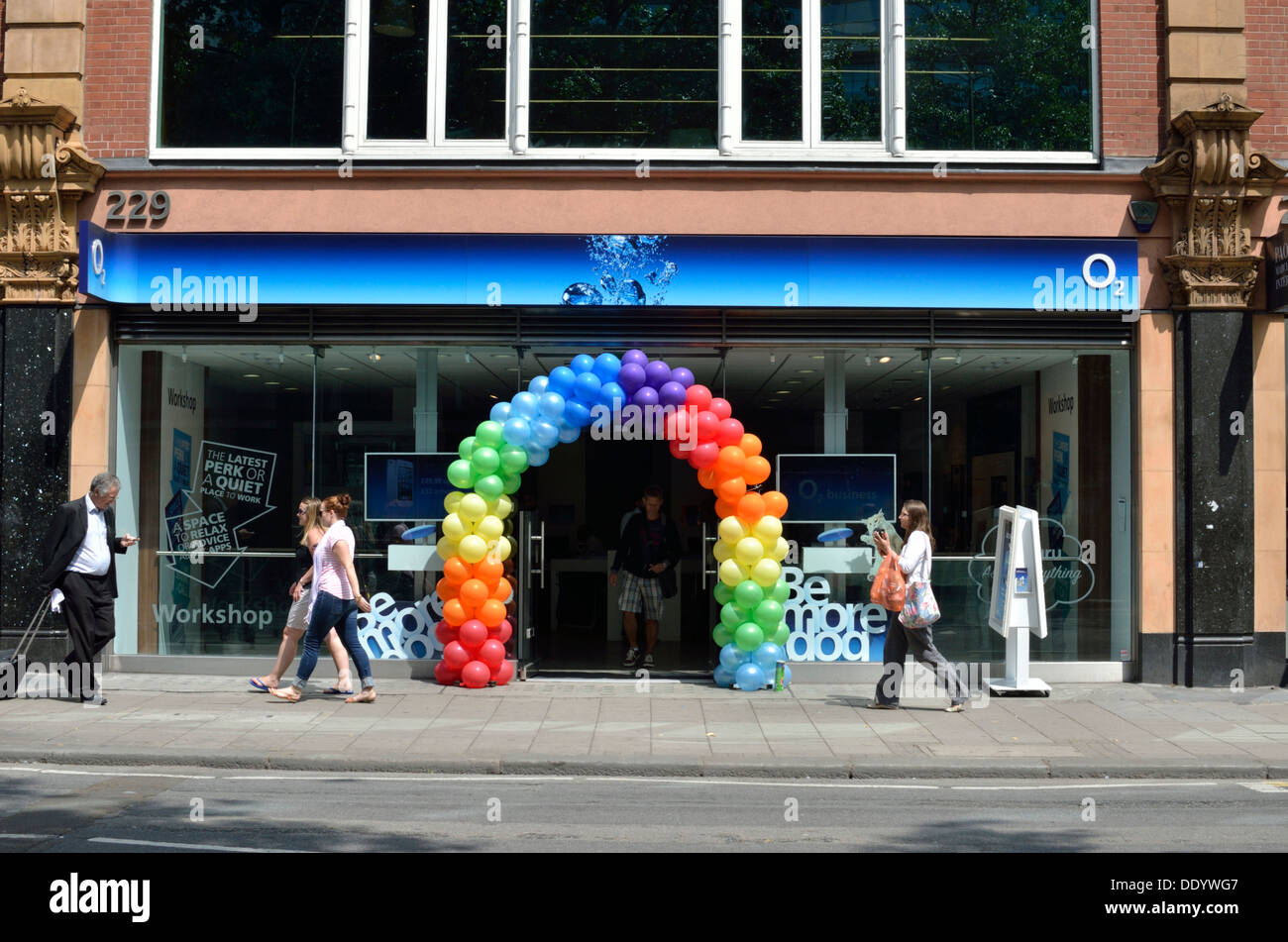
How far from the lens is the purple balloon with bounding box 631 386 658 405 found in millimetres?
11945

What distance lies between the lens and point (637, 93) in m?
13.2

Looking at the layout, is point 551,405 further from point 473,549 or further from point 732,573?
point 732,573

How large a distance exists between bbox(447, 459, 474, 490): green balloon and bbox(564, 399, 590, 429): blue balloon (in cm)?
107

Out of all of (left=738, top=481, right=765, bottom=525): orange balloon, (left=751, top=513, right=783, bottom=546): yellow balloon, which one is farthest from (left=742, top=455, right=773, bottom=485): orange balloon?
(left=751, top=513, right=783, bottom=546): yellow balloon

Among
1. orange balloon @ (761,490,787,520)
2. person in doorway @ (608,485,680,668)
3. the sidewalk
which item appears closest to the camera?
the sidewalk

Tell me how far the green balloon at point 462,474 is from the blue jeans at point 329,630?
158cm

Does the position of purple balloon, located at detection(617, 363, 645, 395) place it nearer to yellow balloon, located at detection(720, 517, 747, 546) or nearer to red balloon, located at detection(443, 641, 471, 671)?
yellow balloon, located at detection(720, 517, 747, 546)

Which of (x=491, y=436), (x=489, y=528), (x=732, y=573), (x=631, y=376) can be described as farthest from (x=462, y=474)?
(x=732, y=573)

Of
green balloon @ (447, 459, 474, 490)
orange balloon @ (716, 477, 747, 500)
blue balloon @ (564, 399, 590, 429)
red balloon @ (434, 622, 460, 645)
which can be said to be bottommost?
red balloon @ (434, 622, 460, 645)

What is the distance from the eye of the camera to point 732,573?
11.9 m

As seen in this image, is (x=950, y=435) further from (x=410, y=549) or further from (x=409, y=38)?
(x=409, y=38)

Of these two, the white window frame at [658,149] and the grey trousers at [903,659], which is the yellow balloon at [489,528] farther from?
the white window frame at [658,149]

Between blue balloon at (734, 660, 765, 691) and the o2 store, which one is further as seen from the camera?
the o2 store
